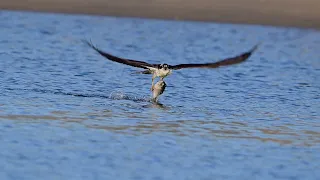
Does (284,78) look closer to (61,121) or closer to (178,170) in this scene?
(61,121)

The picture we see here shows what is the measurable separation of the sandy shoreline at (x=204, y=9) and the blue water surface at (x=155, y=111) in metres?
0.66

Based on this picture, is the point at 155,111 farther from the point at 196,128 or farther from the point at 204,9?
the point at 204,9

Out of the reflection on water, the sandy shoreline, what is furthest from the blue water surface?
the sandy shoreline

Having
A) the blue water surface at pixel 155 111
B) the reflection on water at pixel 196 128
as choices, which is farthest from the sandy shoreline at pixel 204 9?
the reflection on water at pixel 196 128

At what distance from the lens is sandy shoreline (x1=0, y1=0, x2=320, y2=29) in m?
28.2

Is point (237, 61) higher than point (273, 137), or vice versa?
point (237, 61)

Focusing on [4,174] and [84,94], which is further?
[84,94]

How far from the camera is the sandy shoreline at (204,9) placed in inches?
1112

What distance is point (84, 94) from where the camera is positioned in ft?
55.7

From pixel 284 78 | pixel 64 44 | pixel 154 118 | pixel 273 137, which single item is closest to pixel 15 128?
pixel 154 118

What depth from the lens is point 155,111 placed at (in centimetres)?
1558

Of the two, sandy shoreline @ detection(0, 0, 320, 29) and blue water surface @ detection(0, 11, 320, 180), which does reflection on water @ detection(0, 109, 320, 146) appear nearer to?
blue water surface @ detection(0, 11, 320, 180)

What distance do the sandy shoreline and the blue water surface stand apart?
66 centimetres

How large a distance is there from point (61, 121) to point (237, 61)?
2.59 m
